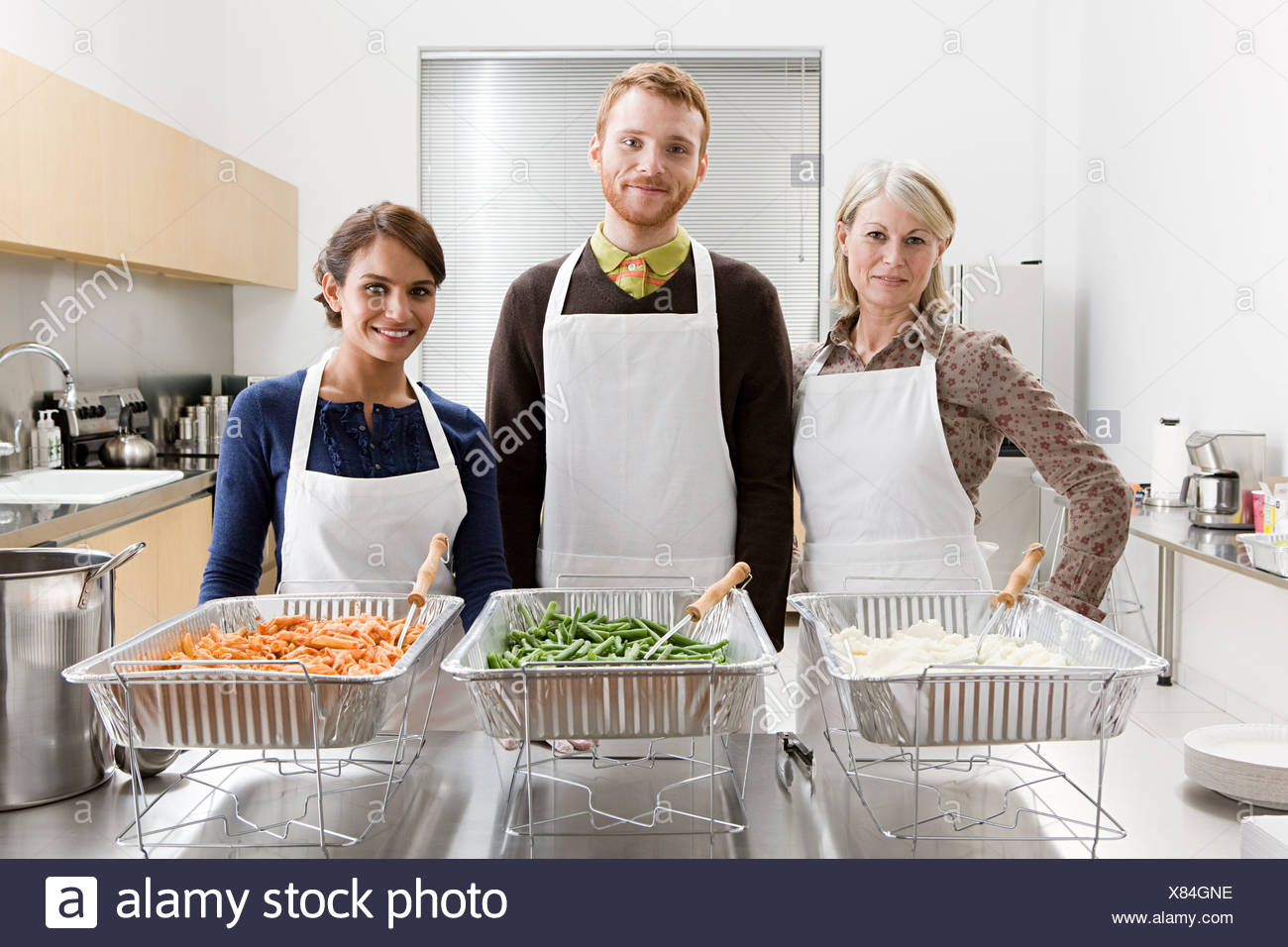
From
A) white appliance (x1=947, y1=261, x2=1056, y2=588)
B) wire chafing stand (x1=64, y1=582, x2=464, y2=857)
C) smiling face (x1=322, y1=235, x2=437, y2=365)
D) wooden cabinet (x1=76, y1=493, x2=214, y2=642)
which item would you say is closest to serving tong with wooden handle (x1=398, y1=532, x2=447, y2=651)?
wire chafing stand (x1=64, y1=582, x2=464, y2=857)

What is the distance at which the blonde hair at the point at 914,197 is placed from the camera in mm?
1627

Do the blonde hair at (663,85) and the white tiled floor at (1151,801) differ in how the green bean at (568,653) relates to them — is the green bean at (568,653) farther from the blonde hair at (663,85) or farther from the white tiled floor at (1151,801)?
the blonde hair at (663,85)

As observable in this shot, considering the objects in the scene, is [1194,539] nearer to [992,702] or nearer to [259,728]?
[992,702]

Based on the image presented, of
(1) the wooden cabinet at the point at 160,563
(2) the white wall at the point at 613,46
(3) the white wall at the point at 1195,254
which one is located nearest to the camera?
(1) the wooden cabinet at the point at 160,563

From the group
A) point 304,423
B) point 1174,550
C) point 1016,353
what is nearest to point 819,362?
point 304,423

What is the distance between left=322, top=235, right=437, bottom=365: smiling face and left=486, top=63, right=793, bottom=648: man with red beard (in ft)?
0.84

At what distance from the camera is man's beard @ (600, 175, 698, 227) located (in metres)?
1.71

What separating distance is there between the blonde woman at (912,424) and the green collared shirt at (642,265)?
0.93 feet

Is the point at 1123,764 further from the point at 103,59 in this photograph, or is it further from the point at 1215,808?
the point at 103,59

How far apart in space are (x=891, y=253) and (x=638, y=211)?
15.8 inches

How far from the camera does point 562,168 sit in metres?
5.37

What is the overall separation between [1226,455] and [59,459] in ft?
13.1

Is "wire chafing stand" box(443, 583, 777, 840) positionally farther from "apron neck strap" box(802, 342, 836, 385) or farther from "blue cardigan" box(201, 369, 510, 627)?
"apron neck strap" box(802, 342, 836, 385)

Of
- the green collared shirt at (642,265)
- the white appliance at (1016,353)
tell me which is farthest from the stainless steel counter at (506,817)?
the white appliance at (1016,353)
